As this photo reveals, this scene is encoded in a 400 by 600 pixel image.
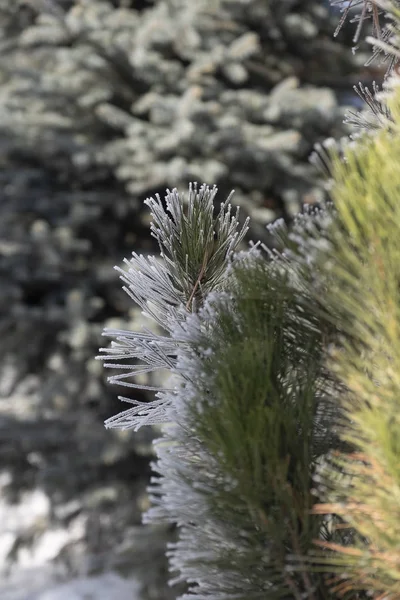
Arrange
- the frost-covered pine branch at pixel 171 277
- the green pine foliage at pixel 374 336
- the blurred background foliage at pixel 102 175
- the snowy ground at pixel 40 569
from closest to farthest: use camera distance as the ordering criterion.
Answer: the green pine foliage at pixel 374 336 → the frost-covered pine branch at pixel 171 277 → the blurred background foliage at pixel 102 175 → the snowy ground at pixel 40 569

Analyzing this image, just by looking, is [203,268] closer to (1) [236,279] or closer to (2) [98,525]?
(1) [236,279]

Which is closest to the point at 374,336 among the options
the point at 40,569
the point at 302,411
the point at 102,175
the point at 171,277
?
the point at 302,411

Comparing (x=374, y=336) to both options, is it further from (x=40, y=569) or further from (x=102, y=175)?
(x=40, y=569)

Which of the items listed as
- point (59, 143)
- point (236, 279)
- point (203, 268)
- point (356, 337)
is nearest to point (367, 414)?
point (356, 337)

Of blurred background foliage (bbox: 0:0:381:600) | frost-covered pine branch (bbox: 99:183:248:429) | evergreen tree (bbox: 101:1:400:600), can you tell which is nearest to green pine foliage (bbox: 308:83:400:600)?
evergreen tree (bbox: 101:1:400:600)

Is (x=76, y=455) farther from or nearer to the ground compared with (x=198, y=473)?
farther from the ground

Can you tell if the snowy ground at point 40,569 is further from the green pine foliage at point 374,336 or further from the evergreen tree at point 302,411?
the green pine foliage at point 374,336

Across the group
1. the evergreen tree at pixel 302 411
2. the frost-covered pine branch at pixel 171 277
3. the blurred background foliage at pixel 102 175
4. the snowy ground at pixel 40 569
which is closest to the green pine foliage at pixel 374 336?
A: the evergreen tree at pixel 302 411

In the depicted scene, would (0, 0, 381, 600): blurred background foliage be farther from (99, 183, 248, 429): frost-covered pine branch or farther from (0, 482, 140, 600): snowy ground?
(99, 183, 248, 429): frost-covered pine branch
